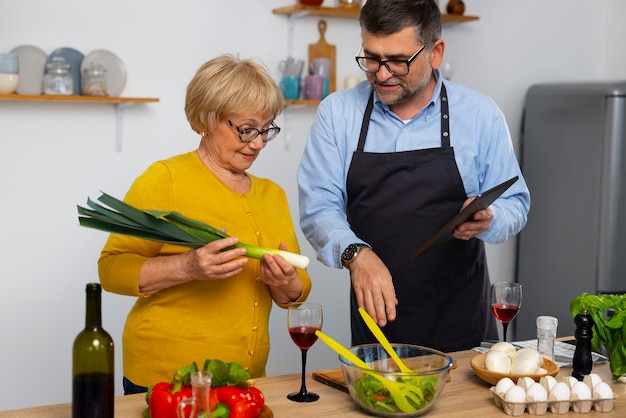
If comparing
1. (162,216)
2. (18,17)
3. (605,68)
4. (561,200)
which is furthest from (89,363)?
(605,68)

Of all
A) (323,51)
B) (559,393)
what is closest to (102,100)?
(323,51)

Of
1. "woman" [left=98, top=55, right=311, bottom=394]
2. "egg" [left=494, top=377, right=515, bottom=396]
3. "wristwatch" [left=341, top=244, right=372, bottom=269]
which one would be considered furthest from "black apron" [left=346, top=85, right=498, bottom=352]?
"egg" [left=494, top=377, right=515, bottom=396]

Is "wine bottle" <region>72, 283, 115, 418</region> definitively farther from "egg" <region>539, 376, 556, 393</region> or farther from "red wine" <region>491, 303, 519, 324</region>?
"red wine" <region>491, 303, 519, 324</region>

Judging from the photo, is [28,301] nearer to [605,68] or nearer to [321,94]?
[321,94]

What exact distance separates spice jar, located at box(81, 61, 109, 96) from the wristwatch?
161 cm

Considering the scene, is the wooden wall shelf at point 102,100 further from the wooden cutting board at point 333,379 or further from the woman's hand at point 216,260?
the wooden cutting board at point 333,379

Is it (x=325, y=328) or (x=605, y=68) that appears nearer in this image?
(x=325, y=328)

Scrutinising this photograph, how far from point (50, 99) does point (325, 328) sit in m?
1.82

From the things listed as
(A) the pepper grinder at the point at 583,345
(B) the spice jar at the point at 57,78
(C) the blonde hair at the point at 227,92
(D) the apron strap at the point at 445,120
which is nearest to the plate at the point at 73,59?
(B) the spice jar at the point at 57,78

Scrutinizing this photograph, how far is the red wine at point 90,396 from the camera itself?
165 cm

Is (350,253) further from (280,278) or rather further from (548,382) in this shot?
(548,382)

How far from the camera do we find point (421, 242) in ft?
9.22

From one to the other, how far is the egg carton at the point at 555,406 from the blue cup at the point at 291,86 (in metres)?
2.41

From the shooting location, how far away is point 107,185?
383cm
